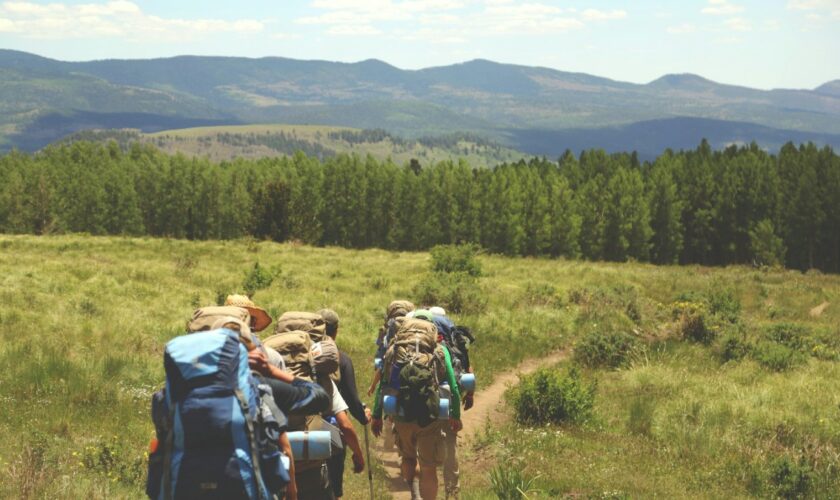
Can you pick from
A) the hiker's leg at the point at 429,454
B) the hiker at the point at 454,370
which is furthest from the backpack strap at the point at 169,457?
the hiker at the point at 454,370

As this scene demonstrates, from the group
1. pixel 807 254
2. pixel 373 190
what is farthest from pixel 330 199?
pixel 807 254

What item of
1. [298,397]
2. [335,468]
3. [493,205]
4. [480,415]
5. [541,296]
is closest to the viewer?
[298,397]

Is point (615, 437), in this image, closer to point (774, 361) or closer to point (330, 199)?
point (774, 361)

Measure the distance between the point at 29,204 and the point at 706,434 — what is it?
316 feet

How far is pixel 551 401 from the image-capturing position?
13.7 m

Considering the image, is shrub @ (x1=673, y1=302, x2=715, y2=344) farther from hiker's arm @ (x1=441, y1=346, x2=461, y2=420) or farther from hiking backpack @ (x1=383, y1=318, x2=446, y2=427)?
hiking backpack @ (x1=383, y1=318, x2=446, y2=427)

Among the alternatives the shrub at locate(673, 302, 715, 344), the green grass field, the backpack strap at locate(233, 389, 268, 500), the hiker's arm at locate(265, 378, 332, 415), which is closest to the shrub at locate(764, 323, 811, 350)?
the green grass field

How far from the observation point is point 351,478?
33.0ft

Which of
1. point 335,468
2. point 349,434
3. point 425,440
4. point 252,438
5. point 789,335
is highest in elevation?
point 252,438

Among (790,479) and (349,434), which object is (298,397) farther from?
(790,479)

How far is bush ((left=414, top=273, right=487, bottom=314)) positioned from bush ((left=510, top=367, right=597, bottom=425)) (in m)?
11.5

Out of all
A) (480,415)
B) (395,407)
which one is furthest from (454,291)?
(395,407)

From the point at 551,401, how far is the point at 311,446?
28.6 ft

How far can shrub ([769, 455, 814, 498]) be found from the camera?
31.3ft
